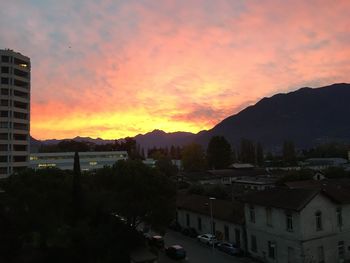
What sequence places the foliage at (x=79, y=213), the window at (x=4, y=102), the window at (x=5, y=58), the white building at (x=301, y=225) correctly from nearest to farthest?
the white building at (x=301, y=225), the foliage at (x=79, y=213), the window at (x=4, y=102), the window at (x=5, y=58)

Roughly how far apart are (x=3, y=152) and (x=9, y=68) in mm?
20020

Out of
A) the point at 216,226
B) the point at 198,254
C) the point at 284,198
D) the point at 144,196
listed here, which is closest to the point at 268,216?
the point at 284,198

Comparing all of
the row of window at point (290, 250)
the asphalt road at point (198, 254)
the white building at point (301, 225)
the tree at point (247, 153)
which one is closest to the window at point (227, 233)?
the asphalt road at point (198, 254)

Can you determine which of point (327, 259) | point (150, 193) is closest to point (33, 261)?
point (150, 193)

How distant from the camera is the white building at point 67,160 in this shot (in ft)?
479

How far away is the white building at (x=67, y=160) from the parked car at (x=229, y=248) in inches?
4099

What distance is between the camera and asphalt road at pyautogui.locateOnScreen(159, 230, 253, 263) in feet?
127

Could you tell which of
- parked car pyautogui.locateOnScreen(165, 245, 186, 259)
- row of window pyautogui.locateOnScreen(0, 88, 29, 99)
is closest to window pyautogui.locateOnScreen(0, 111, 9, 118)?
row of window pyautogui.locateOnScreen(0, 88, 29, 99)

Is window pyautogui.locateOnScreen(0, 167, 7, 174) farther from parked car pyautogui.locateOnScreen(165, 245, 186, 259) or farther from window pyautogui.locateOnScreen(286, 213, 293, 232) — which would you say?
window pyautogui.locateOnScreen(286, 213, 293, 232)

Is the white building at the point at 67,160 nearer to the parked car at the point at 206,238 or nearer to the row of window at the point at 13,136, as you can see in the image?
the row of window at the point at 13,136

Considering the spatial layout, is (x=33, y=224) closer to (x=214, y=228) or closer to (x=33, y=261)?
(x=33, y=261)

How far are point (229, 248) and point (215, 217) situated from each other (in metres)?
6.30

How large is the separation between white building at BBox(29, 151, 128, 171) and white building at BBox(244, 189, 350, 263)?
10866 centimetres

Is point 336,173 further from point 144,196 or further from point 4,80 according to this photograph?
point 4,80
